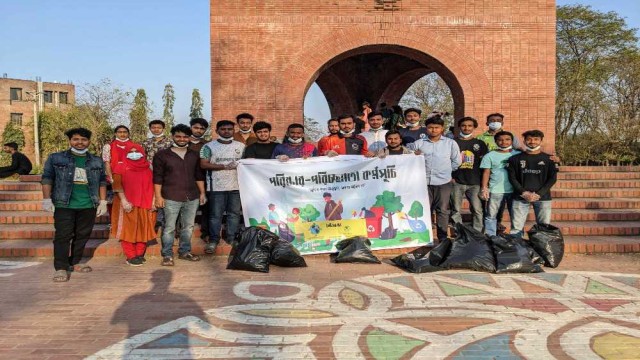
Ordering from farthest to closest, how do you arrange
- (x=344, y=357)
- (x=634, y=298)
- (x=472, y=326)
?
(x=634, y=298)
(x=472, y=326)
(x=344, y=357)

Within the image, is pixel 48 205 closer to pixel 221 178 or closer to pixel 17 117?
pixel 221 178

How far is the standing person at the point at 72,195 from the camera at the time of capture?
591cm

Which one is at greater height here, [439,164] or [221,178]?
[439,164]

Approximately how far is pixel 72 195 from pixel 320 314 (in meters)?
3.55

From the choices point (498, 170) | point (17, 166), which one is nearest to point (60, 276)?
point (498, 170)

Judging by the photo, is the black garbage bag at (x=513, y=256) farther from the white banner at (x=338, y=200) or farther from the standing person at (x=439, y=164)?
the white banner at (x=338, y=200)

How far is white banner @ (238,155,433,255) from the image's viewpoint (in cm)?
710

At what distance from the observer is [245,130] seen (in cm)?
763

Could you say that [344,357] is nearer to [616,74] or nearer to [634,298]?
[634,298]

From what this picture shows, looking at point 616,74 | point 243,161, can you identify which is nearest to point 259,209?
point 243,161

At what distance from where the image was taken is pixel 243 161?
7.00 m

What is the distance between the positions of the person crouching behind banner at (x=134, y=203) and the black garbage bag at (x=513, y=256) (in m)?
4.53

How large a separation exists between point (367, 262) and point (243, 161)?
225 centimetres

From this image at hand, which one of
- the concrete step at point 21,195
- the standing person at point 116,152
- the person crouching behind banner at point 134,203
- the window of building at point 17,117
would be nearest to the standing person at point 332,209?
the person crouching behind banner at point 134,203
